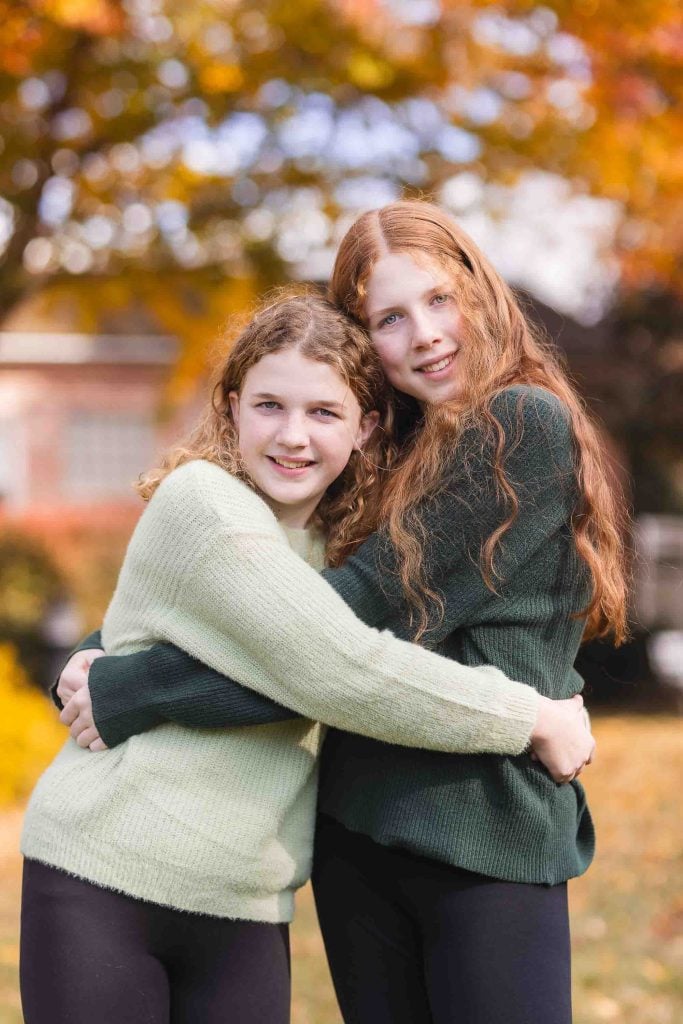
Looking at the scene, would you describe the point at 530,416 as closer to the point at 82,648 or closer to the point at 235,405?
the point at 235,405

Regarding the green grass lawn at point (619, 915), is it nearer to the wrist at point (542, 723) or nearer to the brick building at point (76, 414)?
the wrist at point (542, 723)

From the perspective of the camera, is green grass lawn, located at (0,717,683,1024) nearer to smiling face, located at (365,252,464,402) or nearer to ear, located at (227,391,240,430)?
ear, located at (227,391,240,430)

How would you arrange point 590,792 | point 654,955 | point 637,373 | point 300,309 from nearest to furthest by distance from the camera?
point 300,309, point 654,955, point 590,792, point 637,373

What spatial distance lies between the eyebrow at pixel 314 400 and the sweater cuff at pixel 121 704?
0.58 meters

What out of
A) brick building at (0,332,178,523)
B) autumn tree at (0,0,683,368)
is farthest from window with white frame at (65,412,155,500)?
autumn tree at (0,0,683,368)

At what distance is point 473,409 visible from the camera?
89.0 inches

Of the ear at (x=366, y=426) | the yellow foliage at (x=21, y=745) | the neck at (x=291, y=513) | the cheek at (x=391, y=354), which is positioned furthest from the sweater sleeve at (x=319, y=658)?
the yellow foliage at (x=21, y=745)

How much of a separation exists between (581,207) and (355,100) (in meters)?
4.61

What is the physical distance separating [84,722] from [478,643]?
80 cm

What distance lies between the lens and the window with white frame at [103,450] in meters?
19.1

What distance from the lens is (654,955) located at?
17.2ft

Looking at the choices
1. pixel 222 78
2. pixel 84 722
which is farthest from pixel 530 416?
pixel 222 78

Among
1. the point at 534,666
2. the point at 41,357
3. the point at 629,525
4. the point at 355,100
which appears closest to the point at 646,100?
the point at 355,100

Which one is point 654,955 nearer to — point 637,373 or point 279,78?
point 279,78
